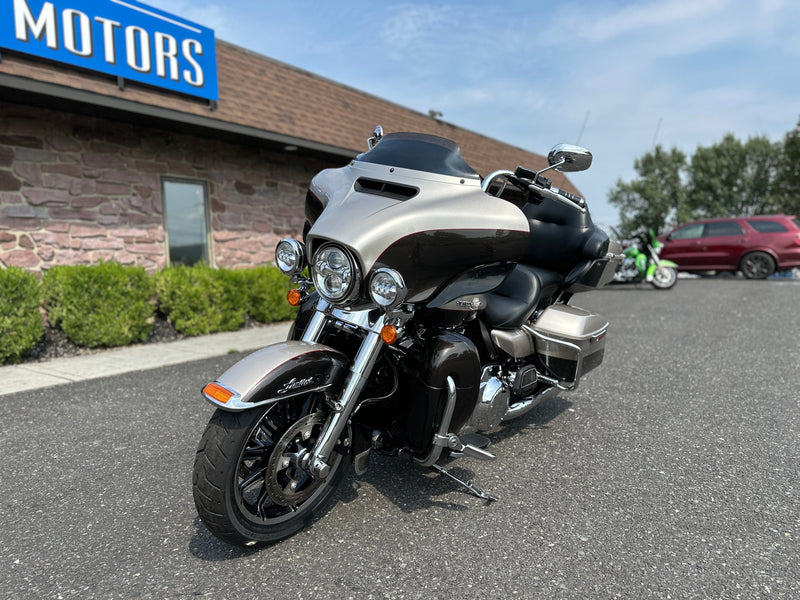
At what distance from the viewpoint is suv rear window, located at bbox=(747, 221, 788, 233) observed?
44.6ft

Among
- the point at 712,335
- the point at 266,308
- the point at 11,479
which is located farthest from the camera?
the point at 266,308

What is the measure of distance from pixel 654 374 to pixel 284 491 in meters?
3.95

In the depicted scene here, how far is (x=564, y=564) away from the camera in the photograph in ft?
6.98

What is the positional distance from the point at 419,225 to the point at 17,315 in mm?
5241

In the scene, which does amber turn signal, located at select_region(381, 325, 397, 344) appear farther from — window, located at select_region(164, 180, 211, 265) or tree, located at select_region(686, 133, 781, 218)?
tree, located at select_region(686, 133, 781, 218)

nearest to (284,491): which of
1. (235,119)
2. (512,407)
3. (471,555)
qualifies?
(471,555)

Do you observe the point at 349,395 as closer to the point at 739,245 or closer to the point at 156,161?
the point at 156,161

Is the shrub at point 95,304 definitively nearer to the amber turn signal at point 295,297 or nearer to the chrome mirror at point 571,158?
the amber turn signal at point 295,297

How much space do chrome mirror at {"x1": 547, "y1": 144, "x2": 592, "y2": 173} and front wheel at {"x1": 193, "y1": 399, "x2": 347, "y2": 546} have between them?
1.62m

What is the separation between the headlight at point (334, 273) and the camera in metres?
2.10

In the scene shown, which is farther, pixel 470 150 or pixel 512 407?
pixel 470 150

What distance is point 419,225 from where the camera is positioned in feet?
7.21

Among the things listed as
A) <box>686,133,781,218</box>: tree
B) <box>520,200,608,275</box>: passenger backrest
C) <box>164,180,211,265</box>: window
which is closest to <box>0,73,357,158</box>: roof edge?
<box>164,180,211,265</box>: window

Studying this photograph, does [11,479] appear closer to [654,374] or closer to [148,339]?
[148,339]
